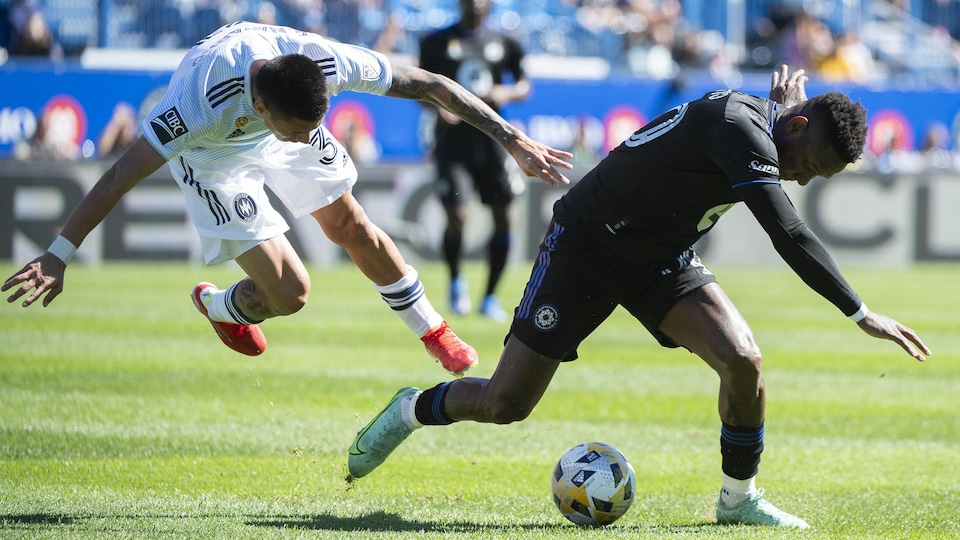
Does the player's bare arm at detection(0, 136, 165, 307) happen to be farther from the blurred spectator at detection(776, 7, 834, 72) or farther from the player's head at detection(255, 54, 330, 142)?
the blurred spectator at detection(776, 7, 834, 72)

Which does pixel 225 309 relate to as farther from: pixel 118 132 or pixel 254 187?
pixel 118 132

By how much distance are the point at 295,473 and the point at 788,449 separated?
9.80 ft

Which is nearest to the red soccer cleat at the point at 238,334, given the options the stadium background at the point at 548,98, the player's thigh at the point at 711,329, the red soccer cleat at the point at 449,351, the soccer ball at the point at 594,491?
the red soccer cleat at the point at 449,351

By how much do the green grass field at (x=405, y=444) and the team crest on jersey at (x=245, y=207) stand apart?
4.30ft

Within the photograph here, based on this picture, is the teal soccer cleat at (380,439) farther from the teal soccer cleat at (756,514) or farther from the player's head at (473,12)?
the player's head at (473,12)

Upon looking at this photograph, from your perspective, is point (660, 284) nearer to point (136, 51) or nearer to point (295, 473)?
point (295, 473)

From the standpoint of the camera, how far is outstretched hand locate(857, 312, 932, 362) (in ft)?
16.1

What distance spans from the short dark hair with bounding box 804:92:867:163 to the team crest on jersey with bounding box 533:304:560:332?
139 centimetres

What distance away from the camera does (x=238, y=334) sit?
7516 millimetres

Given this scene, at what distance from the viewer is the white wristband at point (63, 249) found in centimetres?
548

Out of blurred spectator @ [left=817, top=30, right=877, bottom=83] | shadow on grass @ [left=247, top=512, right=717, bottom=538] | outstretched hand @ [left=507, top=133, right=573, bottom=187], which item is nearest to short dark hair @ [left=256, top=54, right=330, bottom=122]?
outstretched hand @ [left=507, top=133, right=573, bottom=187]

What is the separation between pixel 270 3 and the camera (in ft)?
75.7

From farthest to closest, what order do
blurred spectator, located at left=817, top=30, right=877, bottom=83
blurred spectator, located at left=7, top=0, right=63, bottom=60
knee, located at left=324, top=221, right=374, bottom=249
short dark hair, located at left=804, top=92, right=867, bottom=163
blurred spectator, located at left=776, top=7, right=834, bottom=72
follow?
blurred spectator, located at left=776, top=7, right=834, bottom=72
blurred spectator, located at left=817, top=30, right=877, bottom=83
blurred spectator, located at left=7, top=0, right=63, bottom=60
knee, located at left=324, top=221, right=374, bottom=249
short dark hair, located at left=804, top=92, right=867, bottom=163

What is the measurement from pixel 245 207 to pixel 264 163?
0.86 ft
